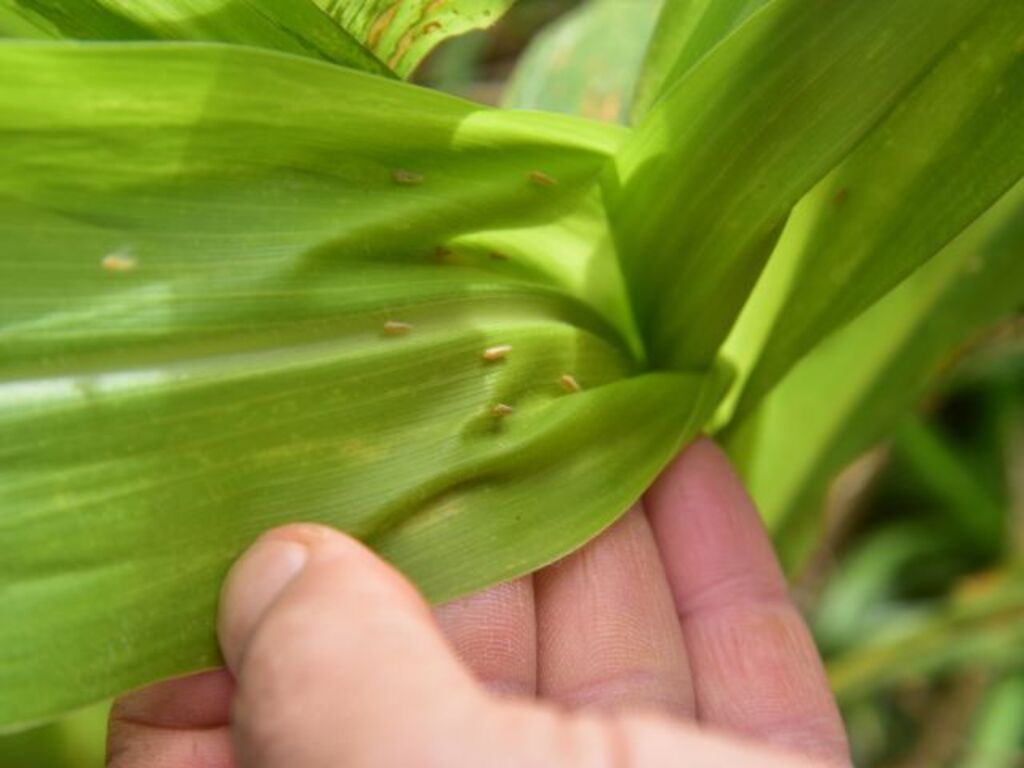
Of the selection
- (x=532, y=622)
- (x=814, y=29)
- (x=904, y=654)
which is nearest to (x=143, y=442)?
(x=532, y=622)

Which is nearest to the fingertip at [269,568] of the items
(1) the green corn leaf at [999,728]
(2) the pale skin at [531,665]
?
(2) the pale skin at [531,665]

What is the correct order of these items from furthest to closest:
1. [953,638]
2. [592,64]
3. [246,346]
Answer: [953,638], [592,64], [246,346]

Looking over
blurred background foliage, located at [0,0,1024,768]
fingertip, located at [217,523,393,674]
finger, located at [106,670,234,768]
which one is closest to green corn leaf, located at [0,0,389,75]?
fingertip, located at [217,523,393,674]

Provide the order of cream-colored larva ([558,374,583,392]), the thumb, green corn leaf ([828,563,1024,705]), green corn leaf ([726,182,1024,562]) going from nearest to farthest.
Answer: the thumb, cream-colored larva ([558,374,583,392]), green corn leaf ([726,182,1024,562]), green corn leaf ([828,563,1024,705])

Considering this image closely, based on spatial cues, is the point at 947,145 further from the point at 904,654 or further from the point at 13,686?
the point at 904,654

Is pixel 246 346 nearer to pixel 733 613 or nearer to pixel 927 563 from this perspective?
pixel 733 613

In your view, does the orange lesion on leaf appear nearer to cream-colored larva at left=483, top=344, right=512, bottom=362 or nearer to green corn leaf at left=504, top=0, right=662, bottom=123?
cream-colored larva at left=483, top=344, right=512, bottom=362

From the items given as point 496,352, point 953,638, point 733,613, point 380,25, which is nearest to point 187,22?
point 380,25
